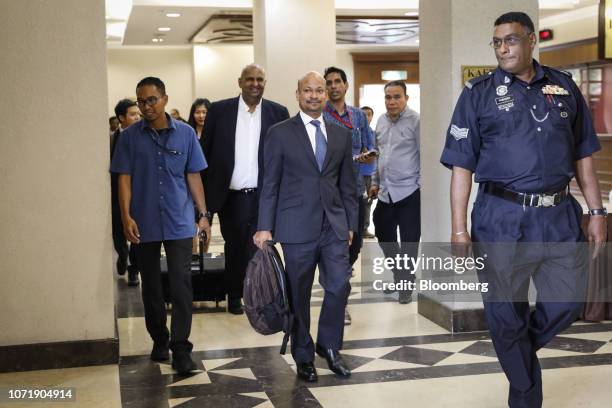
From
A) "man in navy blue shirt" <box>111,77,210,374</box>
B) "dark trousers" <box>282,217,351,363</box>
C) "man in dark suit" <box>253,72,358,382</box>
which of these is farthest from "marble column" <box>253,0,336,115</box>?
"dark trousers" <box>282,217,351,363</box>

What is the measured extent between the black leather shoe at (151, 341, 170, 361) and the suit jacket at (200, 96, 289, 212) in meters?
1.26

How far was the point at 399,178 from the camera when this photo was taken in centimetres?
672

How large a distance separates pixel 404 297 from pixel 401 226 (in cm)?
61

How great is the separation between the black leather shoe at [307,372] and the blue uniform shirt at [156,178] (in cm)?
95

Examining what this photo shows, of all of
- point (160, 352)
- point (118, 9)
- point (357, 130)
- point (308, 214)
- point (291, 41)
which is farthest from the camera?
point (118, 9)

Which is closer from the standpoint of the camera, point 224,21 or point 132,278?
point 132,278

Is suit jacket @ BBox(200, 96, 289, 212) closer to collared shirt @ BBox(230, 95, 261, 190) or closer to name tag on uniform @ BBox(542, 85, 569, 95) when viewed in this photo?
collared shirt @ BBox(230, 95, 261, 190)

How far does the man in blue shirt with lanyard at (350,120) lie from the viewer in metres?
5.75

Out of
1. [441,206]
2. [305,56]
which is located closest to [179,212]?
[441,206]

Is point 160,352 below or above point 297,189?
below

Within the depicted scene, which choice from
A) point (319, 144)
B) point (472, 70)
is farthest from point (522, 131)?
point (472, 70)

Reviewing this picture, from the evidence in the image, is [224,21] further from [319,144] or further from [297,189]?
[297,189]

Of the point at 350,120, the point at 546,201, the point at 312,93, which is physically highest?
the point at 312,93

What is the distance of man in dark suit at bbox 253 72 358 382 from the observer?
440 centimetres
